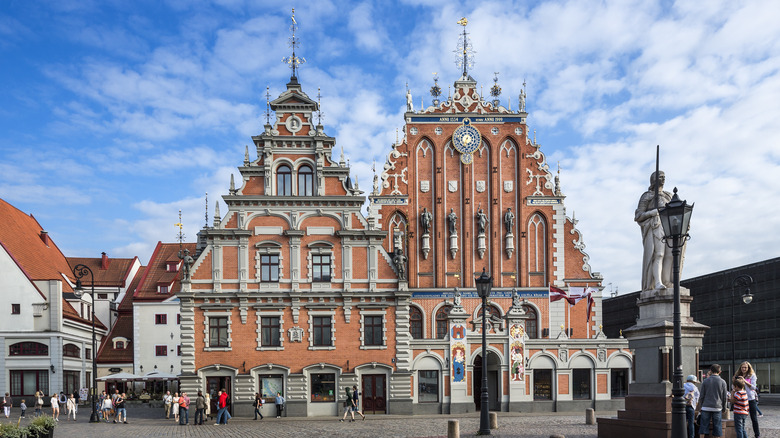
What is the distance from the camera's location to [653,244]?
19.3m

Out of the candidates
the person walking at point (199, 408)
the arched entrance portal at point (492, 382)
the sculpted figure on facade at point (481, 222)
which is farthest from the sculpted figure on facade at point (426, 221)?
the person walking at point (199, 408)

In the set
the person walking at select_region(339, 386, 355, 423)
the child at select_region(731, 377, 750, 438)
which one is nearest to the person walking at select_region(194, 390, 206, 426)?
the person walking at select_region(339, 386, 355, 423)

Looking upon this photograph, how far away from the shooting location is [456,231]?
46906mm

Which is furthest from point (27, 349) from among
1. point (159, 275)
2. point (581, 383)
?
point (581, 383)

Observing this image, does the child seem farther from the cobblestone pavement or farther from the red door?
the red door

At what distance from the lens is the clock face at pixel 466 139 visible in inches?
1881

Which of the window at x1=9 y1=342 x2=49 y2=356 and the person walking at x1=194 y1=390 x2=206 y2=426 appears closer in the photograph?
the person walking at x1=194 y1=390 x2=206 y2=426

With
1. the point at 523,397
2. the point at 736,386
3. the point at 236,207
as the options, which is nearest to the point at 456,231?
the point at 523,397

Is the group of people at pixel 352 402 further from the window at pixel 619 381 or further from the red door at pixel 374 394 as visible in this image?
the window at pixel 619 381

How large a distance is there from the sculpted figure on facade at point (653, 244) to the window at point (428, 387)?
21.5 m

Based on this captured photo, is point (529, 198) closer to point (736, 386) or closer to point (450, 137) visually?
point (450, 137)

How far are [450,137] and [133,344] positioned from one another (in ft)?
102

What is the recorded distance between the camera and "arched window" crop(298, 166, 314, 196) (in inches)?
1566

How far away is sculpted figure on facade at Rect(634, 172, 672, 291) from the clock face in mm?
28049
